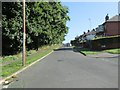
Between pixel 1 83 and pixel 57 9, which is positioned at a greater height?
pixel 57 9

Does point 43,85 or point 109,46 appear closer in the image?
point 43,85

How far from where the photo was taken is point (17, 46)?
35.6 m

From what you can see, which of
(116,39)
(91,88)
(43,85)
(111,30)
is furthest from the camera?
(111,30)

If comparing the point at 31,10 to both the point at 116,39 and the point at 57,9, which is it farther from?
the point at 57,9

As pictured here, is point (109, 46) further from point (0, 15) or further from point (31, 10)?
point (0, 15)

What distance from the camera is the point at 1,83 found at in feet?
43.8

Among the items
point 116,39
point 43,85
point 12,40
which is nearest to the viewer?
point 43,85

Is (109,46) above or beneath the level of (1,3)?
beneath

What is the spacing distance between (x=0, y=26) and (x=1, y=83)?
19.1m

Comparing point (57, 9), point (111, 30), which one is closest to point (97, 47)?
point (57, 9)

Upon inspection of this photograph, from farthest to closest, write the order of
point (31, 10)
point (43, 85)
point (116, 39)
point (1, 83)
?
1. point (116, 39)
2. point (31, 10)
3. point (1, 83)
4. point (43, 85)

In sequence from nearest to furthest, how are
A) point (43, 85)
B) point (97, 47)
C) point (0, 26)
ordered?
point (43, 85)
point (0, 26)
point (97, 47)

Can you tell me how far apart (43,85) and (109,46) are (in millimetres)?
42512

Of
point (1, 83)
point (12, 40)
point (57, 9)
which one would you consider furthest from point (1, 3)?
point (57, 9)
